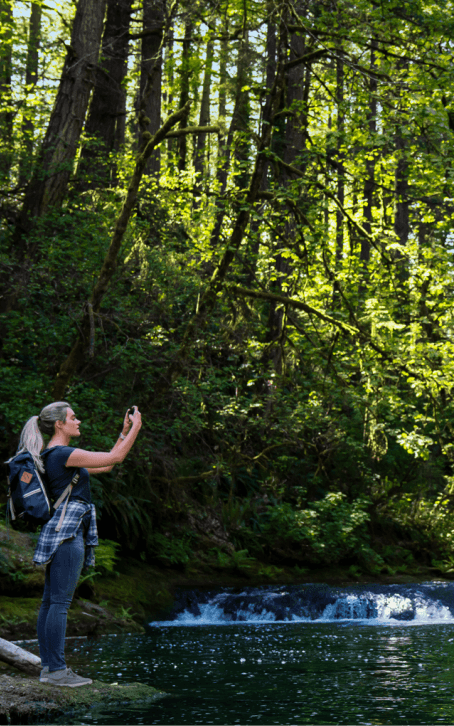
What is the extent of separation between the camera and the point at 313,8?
13789mm

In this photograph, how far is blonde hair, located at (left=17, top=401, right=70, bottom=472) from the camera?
209 inches

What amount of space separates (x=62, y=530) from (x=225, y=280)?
9565 millimetres

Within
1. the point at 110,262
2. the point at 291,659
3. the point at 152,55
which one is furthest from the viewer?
the point at 152,55

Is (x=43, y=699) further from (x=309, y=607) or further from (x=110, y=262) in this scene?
(x=309, y=607)

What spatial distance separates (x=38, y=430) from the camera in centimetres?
541

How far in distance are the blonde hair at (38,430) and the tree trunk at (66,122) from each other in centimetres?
799

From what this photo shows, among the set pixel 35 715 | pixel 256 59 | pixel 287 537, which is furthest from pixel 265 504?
pixel 35 715

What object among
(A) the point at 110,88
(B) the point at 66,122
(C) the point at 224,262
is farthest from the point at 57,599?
(A) the point at 110,88

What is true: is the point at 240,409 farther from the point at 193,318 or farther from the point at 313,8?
the point at 313,8

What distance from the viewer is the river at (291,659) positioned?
17.9ft

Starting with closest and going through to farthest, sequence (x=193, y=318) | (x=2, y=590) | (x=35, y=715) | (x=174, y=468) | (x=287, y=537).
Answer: (x=35, y=715) < (x=2, y=590) < (x=193, y=318) < (x=174, y=468) < (x=287, y=537)

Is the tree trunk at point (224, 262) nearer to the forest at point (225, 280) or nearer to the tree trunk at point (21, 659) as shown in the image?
the forest at point (225, 280)

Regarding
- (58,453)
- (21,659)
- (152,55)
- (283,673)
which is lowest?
(283,673)

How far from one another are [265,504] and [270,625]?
18.8ft
